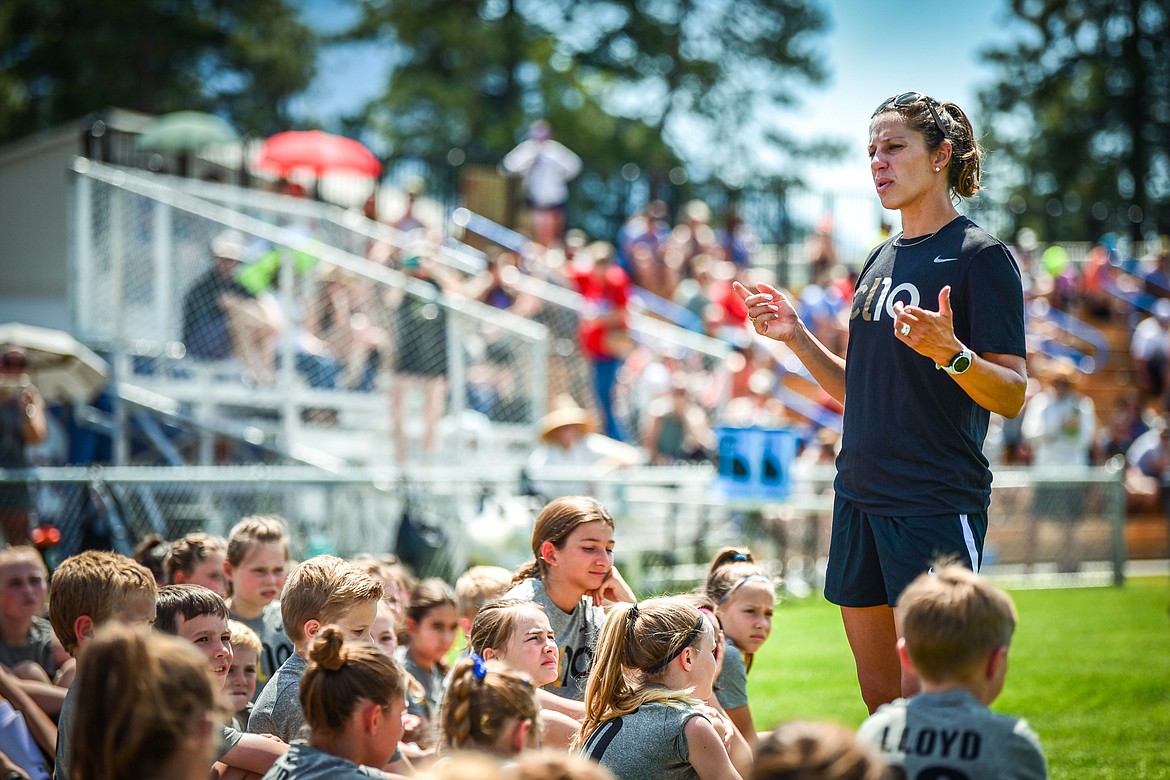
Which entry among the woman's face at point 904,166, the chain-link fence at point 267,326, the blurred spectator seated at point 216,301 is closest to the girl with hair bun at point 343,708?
the woman's face at point 904,166

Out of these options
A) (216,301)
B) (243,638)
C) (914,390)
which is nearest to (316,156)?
(216,301)

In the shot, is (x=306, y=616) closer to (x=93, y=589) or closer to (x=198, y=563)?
(x=93, y=589)

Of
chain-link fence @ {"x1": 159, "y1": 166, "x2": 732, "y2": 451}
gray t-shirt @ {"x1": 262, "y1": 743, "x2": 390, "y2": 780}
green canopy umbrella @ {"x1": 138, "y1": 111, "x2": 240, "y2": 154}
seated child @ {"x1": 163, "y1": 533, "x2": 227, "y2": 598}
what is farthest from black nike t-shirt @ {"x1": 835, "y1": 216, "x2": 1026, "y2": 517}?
green canopy umbrella @ {"x1": 138, "y1": 111, "x2": 240, "y2": 154}

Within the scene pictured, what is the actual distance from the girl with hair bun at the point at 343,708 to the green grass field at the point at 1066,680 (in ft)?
9.43

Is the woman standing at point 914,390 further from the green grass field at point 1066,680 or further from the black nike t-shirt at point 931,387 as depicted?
the green grass field at point 1066,680

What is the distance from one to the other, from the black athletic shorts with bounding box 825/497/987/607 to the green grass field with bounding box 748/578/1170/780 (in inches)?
76.7

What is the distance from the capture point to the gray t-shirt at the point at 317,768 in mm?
3154

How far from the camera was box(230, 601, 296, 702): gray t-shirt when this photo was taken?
16.9 feet

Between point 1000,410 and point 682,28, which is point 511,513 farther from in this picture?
point 682,28

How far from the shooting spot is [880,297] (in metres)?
3.85

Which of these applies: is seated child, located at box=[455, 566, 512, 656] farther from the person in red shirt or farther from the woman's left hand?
the person in red shirt

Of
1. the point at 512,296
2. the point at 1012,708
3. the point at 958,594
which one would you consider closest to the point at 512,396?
the point at 512,296

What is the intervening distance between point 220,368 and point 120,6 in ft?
69.2

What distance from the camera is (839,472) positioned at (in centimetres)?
399
